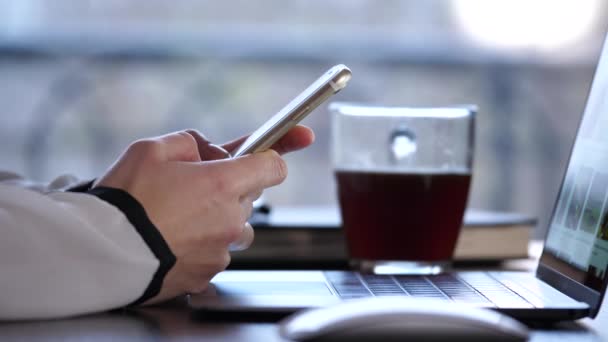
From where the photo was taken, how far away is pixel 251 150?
2.11ft

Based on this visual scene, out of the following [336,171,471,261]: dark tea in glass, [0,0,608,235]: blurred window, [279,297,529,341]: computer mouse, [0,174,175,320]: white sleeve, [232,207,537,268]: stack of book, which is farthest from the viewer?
[0,0,608,235]: blurred window

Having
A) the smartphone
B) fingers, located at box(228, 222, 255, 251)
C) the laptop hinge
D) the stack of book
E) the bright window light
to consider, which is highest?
the bright window light

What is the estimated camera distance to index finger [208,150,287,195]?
61 centimetres

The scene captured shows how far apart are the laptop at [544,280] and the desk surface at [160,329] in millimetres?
14

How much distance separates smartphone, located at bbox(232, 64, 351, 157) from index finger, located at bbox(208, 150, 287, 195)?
Result: 0.01m

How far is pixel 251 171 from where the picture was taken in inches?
24.5

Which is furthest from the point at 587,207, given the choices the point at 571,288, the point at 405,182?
the point at 405,182

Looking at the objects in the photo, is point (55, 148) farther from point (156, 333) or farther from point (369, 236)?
point (156, 333)

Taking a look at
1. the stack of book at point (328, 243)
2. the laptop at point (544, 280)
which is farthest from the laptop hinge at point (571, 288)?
the stack of book at point (328, 243)

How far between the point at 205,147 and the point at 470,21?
8.26 ft

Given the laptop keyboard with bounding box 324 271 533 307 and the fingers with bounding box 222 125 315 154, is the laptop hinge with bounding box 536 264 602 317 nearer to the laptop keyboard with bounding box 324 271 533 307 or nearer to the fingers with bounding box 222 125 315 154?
the laptop keyboard with bounding box 324 271 533 307

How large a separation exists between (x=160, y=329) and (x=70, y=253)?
78 mm

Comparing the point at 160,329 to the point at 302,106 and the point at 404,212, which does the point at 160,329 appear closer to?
the point at 302,106

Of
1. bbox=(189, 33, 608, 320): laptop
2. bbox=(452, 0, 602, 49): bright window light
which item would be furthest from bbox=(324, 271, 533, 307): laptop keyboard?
bbox=(452, 0, 602, 49): bright window light
